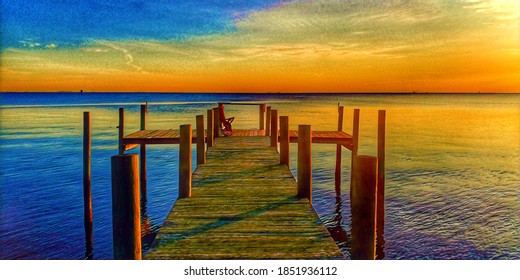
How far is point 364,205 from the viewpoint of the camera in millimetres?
4152

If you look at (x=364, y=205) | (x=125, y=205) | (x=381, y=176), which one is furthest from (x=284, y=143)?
(x=125, y=205)

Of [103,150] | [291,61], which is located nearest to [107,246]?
[103,150]

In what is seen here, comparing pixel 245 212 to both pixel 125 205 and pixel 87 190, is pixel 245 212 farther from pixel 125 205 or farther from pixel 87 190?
pixel 87 190

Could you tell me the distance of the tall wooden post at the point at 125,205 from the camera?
4.02 m

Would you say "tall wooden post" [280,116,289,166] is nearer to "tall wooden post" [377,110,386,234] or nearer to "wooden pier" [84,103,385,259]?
"wooden pier" [84,103,385,259]

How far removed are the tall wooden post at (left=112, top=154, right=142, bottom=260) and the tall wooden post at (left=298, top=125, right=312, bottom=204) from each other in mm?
3513

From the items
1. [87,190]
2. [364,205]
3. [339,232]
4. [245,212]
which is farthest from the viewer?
[87,190]

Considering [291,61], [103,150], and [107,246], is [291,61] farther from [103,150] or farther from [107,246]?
[107,246]

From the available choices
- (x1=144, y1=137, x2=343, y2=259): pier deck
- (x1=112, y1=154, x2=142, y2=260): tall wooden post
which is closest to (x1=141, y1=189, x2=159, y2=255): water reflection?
(x1=144, y1=137, x2=343, y2=259): pier deck

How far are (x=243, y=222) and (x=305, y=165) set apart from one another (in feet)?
6.54

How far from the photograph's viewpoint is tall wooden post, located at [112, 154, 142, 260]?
4.02m

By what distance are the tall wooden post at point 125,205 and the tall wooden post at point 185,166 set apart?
300 cm

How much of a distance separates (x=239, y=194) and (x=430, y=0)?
14.9 m

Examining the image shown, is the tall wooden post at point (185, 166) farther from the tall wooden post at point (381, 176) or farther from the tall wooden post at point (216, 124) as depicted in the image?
the tall wooden post at point (216, 124)
